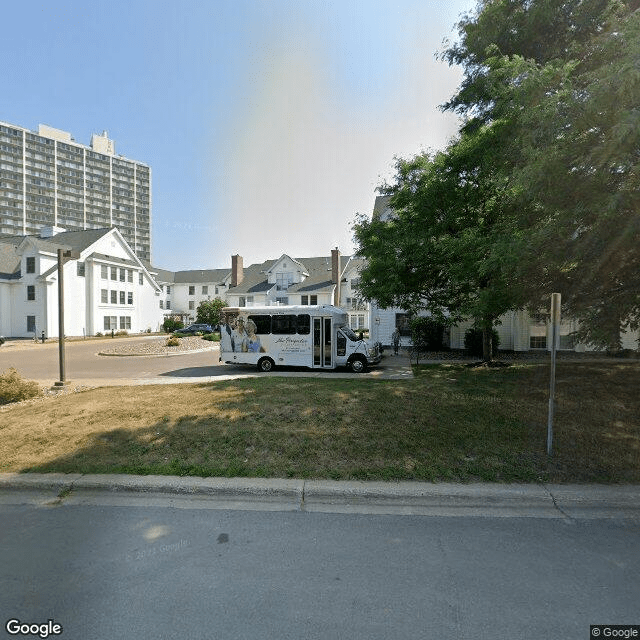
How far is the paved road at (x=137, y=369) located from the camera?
14.0m

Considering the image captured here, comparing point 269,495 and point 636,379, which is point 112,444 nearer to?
point 269,495

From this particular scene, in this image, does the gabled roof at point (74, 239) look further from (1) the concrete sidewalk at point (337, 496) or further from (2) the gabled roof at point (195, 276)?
(1) the concrete sidewalk at point (337, 496)

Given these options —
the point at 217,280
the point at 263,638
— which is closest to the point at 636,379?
the point at 263,638

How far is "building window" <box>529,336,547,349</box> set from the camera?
21.4 m

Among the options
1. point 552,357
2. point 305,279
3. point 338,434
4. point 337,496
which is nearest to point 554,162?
point 552,357

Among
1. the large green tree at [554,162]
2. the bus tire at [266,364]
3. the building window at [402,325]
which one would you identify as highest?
the large green tree at [554,162]

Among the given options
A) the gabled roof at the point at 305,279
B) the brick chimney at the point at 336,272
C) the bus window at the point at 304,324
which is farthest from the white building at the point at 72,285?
the bus window at the point at 304,324

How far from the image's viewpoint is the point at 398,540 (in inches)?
142

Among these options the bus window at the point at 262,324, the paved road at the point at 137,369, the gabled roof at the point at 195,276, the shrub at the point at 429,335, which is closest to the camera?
the paved road at the point at 137,369

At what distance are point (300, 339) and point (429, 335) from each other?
10478 mm

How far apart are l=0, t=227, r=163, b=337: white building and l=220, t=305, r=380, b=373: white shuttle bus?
2462 centimetres

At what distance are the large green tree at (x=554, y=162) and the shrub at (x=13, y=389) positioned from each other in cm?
1128

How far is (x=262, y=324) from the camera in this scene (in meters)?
16.0

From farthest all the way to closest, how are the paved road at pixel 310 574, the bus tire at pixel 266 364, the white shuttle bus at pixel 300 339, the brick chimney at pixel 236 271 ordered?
the brick chimney at pixel 236 271
the bus tire at pixel 266 364
the white shuttle bus at pixel 300 339
the paved road at pixel 310 574
